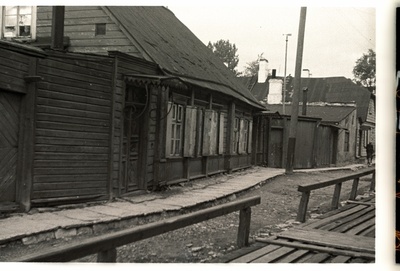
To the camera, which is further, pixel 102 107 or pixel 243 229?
pixel 102 107

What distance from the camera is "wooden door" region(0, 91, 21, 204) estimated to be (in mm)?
6375

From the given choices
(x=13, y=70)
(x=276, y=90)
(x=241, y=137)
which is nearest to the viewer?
(x=13, y=70)

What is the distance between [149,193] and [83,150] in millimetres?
A: 2029

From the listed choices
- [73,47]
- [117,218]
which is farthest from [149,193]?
[73,47]

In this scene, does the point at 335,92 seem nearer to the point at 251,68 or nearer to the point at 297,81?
the point at 297,81

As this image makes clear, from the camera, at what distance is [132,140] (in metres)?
8.84

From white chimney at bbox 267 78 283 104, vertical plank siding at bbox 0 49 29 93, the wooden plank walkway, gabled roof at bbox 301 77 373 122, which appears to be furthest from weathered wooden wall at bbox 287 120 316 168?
vertical plank siding at bbox 0 49 29 93

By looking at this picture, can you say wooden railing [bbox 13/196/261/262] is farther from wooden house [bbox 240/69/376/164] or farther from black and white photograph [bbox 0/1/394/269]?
wooden house [bbox 240/69/376/164]

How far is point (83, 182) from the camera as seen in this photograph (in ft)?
24.6

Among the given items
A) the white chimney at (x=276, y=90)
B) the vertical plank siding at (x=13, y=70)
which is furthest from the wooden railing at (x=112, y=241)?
the white chimney at (x=276, y=90)

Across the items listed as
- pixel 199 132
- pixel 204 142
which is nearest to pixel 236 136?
pixel 204 142

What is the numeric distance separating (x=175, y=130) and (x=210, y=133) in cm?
211

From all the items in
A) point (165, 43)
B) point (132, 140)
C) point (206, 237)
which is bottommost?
point (206, 237)

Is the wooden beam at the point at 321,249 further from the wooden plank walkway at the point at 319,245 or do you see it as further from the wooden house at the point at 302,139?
the wooden house at the point at 302,139
